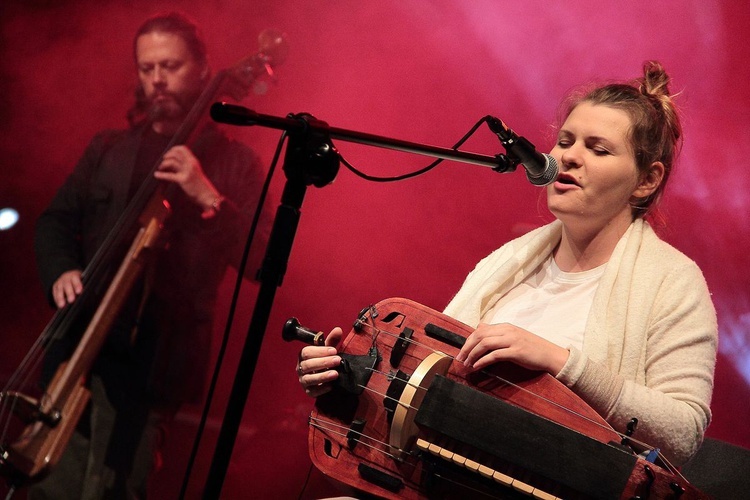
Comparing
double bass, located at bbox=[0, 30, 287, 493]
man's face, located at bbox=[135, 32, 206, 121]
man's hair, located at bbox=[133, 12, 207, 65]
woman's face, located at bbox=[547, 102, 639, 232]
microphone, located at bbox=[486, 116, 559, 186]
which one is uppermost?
man's hair, located at bbox=[133, 12, 207, 65]

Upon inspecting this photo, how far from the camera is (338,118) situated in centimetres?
275

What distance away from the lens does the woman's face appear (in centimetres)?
174

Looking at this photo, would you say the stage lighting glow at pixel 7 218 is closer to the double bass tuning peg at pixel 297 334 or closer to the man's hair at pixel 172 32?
the man's hair at pixel 172 32

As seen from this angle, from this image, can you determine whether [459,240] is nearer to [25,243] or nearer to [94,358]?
[94,358]

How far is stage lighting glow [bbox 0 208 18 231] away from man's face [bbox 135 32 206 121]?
66 centimetres

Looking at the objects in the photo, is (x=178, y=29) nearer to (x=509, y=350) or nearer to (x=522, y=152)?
(x=522, y=152)

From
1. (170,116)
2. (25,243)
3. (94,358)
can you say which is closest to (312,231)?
Answer: (170,116)

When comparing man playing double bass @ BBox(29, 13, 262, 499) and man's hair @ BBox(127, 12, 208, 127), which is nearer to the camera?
man playing double bass @ BBox(29, 13, 262, 499)

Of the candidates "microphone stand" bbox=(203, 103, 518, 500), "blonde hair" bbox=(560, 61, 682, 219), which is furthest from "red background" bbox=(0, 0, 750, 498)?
"microphone stand" bbox=(203, 103, 518, 500)

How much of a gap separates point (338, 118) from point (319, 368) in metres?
1.53

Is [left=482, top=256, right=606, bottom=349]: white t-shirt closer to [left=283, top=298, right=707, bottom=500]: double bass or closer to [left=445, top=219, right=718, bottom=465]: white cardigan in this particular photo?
[left=445, top=219, right=718, bottom=465]: white cardigan

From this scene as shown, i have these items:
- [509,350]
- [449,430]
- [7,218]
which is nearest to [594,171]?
[509,350]

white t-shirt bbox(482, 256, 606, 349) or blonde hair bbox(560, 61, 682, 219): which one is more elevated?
blonde hair bbox(560, 61, 682, 219)

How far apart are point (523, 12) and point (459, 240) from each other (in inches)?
36.2
